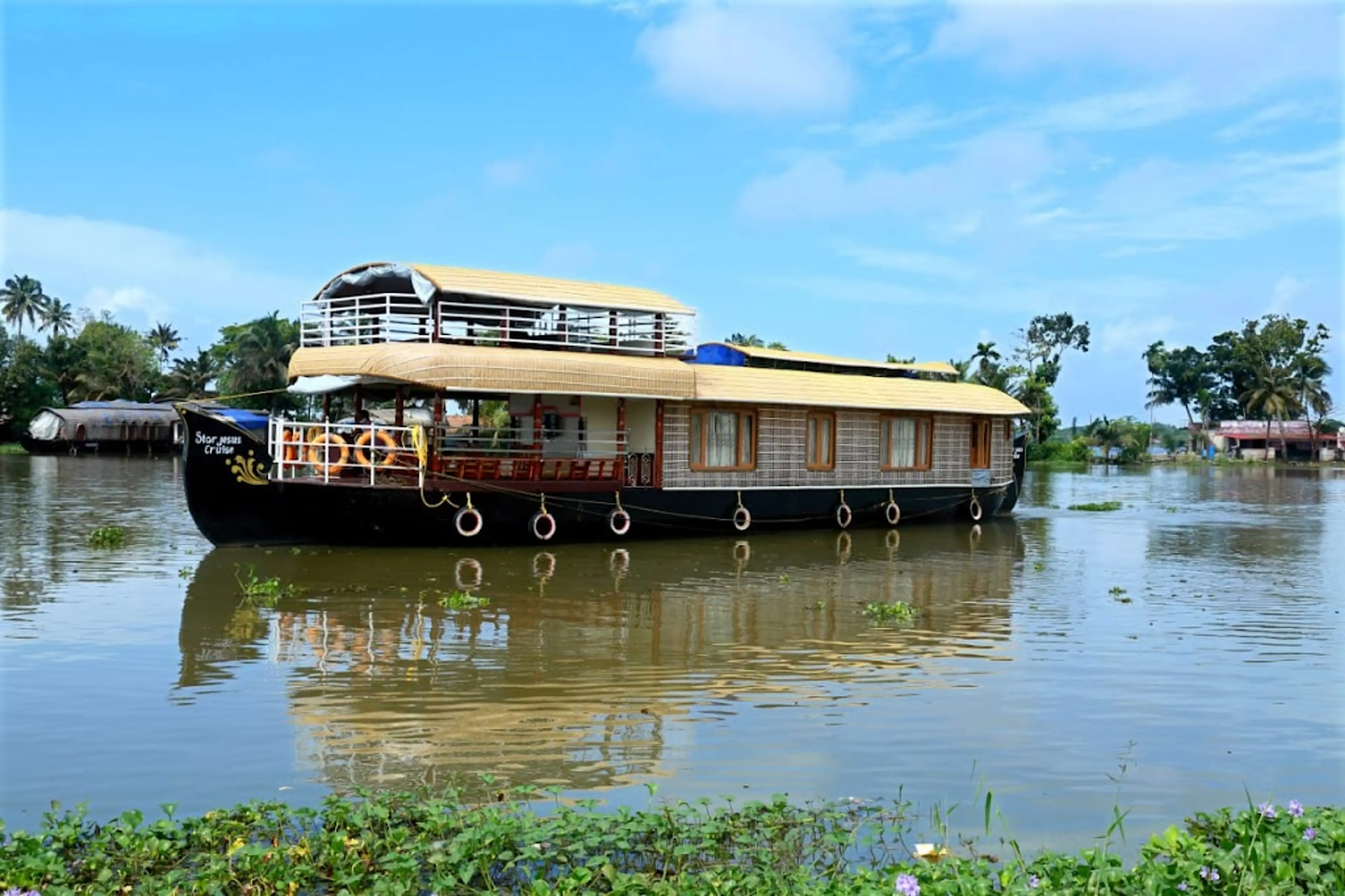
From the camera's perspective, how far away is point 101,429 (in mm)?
46969

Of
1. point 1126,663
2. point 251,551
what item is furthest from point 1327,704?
point 251,551

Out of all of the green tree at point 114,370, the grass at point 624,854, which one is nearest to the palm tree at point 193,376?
the green tree at point 114,370

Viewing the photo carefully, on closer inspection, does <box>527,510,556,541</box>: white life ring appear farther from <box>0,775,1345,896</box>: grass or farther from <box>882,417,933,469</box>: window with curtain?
<box>0,775,1345,896</box>: grass

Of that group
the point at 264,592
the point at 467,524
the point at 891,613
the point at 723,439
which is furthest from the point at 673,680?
the point at 723,439

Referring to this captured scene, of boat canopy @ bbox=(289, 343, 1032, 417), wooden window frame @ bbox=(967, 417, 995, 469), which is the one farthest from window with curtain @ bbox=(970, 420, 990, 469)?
boat canopy @ bbox=(289, 343, 1032, 417)

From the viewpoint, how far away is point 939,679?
8273 mm

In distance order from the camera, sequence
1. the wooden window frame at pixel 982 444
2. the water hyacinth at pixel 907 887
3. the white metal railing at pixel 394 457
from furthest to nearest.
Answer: the wooden window frame at pixel 982 444, the white metal railing at pixel 394 457, the water hyacinth at pixel 907 887

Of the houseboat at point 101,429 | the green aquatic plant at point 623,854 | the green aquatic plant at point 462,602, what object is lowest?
the green aquatic plant at point 623,854

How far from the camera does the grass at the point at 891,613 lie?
10.9m

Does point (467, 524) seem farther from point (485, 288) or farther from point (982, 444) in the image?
point (982, 444)

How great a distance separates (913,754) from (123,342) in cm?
5647

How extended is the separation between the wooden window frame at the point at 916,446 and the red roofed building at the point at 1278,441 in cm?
5533

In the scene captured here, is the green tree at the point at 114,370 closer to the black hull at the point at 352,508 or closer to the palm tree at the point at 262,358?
the palm tree at the point at 262,358

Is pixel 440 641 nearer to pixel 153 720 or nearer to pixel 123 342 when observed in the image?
pixel 153 720
